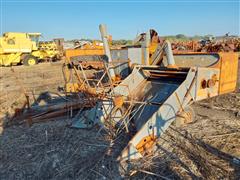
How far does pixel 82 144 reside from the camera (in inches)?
159

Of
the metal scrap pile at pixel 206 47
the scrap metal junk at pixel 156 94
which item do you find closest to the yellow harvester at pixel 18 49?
the metal scrap pile at pixel 206 47

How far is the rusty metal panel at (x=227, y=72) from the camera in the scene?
4.41 m

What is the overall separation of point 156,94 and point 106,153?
1679 millimetres

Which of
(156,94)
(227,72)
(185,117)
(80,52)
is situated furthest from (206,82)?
(80,52)

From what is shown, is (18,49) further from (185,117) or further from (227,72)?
(227,72)

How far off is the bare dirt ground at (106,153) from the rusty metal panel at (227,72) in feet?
2.42

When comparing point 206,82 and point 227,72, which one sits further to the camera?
point 227,72

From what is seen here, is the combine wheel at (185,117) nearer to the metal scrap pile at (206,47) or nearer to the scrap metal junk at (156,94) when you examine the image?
the scrap metal junk at (156,94)

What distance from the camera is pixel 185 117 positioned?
4.59 metres

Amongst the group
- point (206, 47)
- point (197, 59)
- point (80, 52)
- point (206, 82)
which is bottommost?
point (206, 47)

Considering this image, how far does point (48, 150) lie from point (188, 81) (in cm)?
248

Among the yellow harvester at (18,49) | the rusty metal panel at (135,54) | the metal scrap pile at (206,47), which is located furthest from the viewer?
the yellow harvester at (18,49)

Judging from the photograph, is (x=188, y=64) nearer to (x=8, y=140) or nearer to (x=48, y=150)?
(x=48, y=150)

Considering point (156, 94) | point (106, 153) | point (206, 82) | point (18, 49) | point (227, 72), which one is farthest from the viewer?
point (18, 49)
